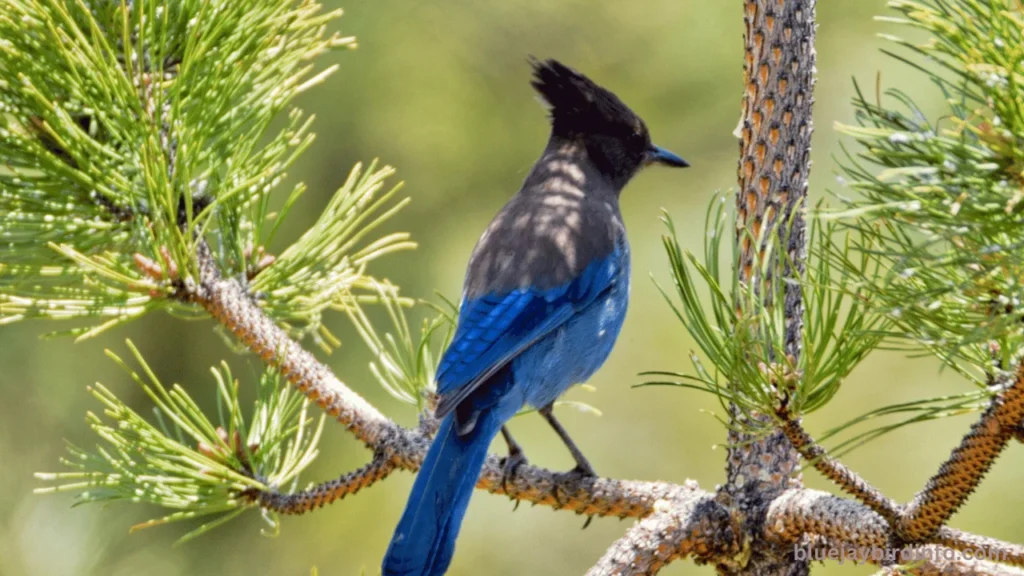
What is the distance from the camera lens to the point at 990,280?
1138 mm

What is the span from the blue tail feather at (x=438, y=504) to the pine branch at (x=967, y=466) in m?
0.78

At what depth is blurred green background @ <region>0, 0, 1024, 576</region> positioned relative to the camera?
3.12 m

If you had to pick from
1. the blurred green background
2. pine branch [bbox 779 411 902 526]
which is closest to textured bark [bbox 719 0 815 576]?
pine branch [bbox 779 411 902 526]

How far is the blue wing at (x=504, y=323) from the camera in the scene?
2.02 m

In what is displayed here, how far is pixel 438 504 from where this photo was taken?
181 centimetres

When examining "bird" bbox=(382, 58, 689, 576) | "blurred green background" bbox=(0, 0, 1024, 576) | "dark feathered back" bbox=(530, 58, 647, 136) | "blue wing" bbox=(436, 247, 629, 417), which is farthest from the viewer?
"blurred green background" bbox=(0, 0, 1024, 576)

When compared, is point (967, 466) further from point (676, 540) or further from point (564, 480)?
point (564, 480)

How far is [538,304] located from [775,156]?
0.96 meters

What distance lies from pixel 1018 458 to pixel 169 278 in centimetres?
229

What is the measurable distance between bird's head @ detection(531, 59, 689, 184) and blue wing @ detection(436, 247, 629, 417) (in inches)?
15.2

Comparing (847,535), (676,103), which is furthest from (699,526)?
(676,103)

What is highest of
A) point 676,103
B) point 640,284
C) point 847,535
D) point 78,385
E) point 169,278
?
point 676,103

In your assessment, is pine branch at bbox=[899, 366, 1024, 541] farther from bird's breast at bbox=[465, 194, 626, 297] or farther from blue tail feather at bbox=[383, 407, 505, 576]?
bird's breast at bbox=[465, 194, 626, 297]

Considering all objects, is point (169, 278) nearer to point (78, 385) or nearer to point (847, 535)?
point (847, 535)
